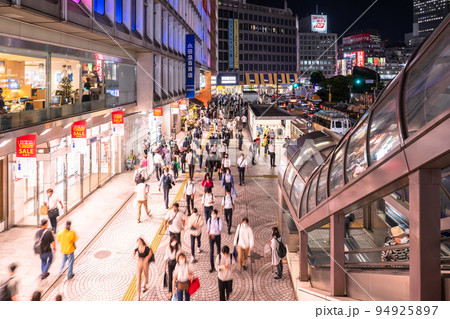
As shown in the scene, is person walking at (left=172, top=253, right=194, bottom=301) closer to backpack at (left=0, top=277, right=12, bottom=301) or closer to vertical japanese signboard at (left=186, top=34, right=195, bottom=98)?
backpack at (left=0, top=277, right=12, bottom=301)

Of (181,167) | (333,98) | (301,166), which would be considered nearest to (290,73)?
(333,98)

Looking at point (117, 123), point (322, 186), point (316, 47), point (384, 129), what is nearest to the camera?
point (384, 129)

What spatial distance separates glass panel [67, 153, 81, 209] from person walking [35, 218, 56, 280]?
5.77m

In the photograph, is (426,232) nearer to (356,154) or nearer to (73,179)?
(356,154)

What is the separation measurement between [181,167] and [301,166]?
41.3 feet

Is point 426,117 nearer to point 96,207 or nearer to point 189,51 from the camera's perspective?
point 96,207

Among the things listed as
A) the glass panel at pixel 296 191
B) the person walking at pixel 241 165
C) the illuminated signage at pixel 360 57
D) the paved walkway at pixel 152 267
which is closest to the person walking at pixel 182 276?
the paved walkway at pixel 152 267

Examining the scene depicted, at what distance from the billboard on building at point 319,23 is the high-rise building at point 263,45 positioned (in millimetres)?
62699

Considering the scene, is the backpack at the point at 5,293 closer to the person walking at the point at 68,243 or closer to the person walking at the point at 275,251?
the person walking at the point at 68,243

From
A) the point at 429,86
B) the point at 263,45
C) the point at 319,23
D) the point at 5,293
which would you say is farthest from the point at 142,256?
the point at 319,23

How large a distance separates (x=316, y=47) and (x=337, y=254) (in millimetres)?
191058

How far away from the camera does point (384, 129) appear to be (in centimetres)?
421

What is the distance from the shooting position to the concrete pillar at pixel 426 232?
345cm

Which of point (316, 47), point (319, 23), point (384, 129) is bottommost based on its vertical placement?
point (384, 129)
